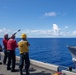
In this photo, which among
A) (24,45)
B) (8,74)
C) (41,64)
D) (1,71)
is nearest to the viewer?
(24,45)

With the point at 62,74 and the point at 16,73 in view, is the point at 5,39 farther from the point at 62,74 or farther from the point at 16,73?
the point at 62,74

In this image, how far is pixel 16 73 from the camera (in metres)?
11.0

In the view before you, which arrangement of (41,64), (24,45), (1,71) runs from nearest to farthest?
(24,45)
(1,71)
(41,64)

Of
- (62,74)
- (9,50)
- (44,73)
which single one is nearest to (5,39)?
(9,50)

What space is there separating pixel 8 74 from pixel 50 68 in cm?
252

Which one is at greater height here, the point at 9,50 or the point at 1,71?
the point at 9,50

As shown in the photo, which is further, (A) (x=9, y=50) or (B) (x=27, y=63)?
(A) (x=9, y=50)

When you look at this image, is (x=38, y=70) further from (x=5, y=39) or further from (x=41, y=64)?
(x=5, y=39)

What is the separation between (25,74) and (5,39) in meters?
3.06

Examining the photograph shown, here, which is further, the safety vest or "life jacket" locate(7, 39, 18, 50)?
"life jacket" locate(7, 39, 18, 50)

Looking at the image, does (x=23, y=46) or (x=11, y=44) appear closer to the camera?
(x=23, y=46)

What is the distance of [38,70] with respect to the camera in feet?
38.4

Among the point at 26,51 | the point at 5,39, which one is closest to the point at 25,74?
the point at 26,51

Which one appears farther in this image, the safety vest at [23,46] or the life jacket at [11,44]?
the life jacket at [11,44]
